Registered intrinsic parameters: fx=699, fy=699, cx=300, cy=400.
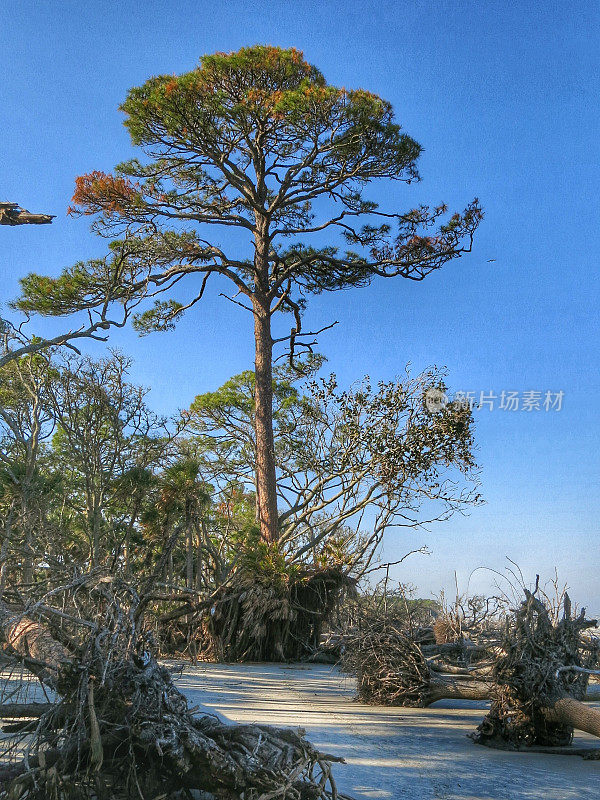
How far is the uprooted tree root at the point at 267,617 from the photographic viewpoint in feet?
34.7

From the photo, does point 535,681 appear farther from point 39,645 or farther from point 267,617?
point 267,617

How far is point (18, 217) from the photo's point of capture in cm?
1124

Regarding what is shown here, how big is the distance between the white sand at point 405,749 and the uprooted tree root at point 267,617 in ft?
10.8

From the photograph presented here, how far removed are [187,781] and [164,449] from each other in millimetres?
13351

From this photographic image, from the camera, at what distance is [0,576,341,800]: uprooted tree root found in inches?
106

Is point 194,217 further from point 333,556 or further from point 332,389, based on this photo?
point 333,556

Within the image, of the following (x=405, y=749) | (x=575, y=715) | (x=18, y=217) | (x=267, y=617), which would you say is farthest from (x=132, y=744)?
(x=18, y=217)

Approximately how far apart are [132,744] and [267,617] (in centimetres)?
812

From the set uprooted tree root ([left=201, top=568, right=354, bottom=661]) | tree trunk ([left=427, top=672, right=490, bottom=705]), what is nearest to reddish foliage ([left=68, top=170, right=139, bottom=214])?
uprooted tree root ([left=201, top=568, right=354, bottom=661])

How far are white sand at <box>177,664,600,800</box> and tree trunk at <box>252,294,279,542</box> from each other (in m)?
6.93

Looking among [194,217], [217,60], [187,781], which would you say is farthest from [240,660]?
[217,60]

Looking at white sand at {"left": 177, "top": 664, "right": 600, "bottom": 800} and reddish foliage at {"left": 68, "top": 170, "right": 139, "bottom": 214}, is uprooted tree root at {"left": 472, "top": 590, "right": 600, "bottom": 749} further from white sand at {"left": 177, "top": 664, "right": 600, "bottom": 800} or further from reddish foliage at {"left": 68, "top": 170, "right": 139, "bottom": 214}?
reddish foliage at {"left": 68, "top": 170, "right": 139, "bottom": 214}

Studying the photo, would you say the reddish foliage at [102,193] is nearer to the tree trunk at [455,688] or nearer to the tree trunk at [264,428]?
the tree trunk at [264,428]

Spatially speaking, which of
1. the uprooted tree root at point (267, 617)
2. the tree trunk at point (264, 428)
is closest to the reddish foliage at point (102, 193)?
the tree trunk at point (264, 428)
